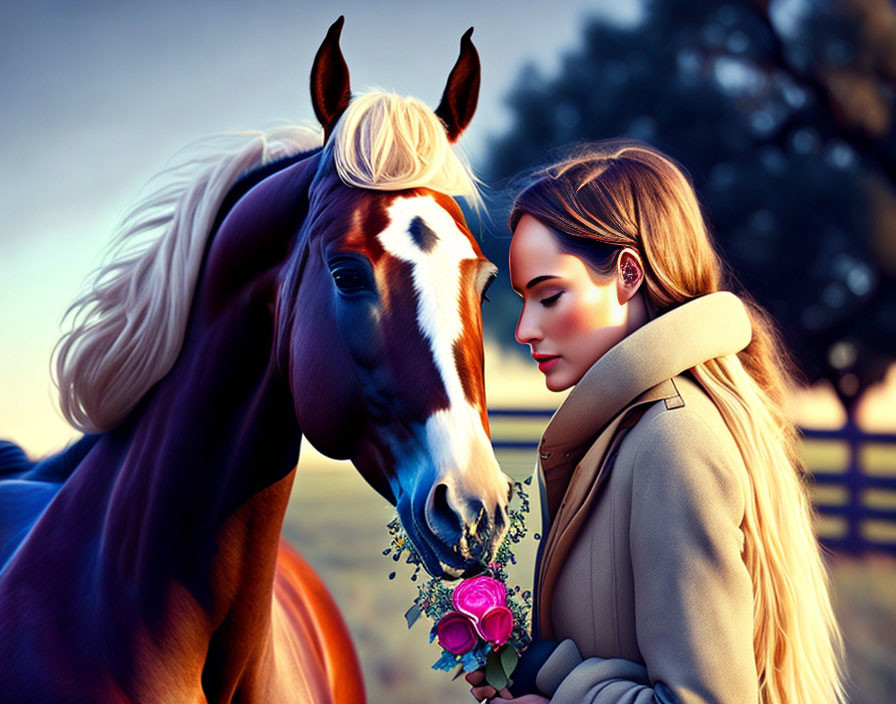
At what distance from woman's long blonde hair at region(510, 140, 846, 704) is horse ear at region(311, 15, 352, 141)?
411 millimetres

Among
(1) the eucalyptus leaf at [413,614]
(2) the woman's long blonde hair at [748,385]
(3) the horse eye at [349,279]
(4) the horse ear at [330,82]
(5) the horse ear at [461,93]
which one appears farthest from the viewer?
(5) the horse ear at [461,93]

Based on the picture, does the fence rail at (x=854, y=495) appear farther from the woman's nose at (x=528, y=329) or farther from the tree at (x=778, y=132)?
the woman's nose at (x=528, y=329)

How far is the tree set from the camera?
979 cm

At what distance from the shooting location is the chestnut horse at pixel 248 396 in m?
1.32

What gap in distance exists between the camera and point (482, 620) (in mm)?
1214

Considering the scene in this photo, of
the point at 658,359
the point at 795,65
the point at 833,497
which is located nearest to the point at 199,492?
the point at 658,359

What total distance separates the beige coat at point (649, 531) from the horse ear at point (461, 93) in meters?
0.68

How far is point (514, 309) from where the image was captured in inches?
Result: 406

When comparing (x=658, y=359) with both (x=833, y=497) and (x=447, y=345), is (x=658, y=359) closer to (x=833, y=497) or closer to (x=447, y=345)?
(x=447, y=345)

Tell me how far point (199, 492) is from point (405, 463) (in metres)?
0.43

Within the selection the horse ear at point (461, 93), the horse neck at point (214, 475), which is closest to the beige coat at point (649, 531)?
the horse neck at point (214, 475)

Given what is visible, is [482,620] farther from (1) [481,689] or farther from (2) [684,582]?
(2) [684,582]

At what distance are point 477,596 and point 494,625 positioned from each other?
0.05 metres

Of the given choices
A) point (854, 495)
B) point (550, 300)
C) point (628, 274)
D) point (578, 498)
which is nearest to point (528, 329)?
point (550, 300)
